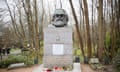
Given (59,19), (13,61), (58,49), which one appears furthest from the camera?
(13,61)

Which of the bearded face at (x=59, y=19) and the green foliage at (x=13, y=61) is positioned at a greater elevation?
the bearded face at (x=59, y=19)

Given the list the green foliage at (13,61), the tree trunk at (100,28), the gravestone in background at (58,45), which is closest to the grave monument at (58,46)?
the gravestone in background at (58,45)

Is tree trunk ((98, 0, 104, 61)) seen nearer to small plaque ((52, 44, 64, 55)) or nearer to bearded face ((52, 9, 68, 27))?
bearded face ((52, 9, 68, 27))

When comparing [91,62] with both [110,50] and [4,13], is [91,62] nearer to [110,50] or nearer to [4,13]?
[110,50]

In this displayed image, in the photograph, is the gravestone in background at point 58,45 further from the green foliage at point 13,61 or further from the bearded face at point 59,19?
the green foliage at point 13,61

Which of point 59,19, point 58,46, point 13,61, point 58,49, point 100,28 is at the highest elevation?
point 59,19

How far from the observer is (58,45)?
935cm

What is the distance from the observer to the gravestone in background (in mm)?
9312

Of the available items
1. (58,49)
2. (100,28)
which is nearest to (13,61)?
(58,49)

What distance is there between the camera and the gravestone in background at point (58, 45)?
9312 mm

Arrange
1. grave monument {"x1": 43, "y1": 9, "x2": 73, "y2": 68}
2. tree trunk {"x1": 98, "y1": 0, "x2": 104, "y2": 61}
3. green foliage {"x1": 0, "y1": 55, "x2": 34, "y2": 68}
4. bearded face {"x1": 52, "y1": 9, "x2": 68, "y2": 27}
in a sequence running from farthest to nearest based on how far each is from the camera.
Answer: tree trunk {"x1": 98, "y1": 0, "x2": 104, "y2": 61} < green foliage {"x1": 0, "y1": 55, "x2": 34, "y2": 68} < bearded face {"x1": 52, "y1": 9, "x2": 68, "y2": 27} < grave monument {"x1": 43, "y1": 9, "x2": 73, "y2": 68}

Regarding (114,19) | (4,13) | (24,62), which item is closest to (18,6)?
(4,13)

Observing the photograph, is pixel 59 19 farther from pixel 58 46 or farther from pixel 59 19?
pixel 58 46

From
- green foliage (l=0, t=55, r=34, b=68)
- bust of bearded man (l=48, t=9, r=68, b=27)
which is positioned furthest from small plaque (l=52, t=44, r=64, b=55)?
→ green foliage (l=0, t=55, r=34, b=68)
